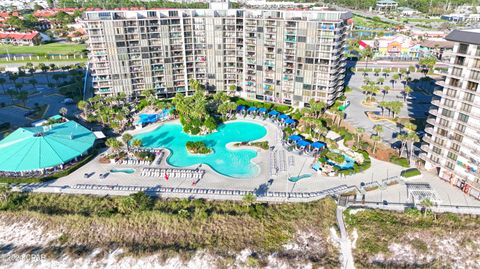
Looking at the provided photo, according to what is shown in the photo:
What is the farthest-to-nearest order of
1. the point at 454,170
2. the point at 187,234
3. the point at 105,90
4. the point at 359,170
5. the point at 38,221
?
1. the point at 105,90
2. the point at 359,170
3. the point at 454,170
4. the point at 38,221
5. the point at 187,234

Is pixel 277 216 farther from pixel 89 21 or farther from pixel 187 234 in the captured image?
pixel 89 21

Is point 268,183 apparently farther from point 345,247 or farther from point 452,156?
point 452,156

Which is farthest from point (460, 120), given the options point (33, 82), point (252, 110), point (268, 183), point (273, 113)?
point (33, 82)

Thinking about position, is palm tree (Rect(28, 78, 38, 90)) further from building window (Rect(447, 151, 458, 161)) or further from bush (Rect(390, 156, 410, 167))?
building window (Rect(447, 151, 458, 161))

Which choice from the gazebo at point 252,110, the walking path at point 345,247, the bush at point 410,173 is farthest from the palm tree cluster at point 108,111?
the bush at point 410,173

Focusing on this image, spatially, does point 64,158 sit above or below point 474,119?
below

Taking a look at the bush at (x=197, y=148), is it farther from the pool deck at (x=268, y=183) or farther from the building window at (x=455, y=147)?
the building window at (x=455, y=147)

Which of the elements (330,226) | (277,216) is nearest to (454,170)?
(330,226)
